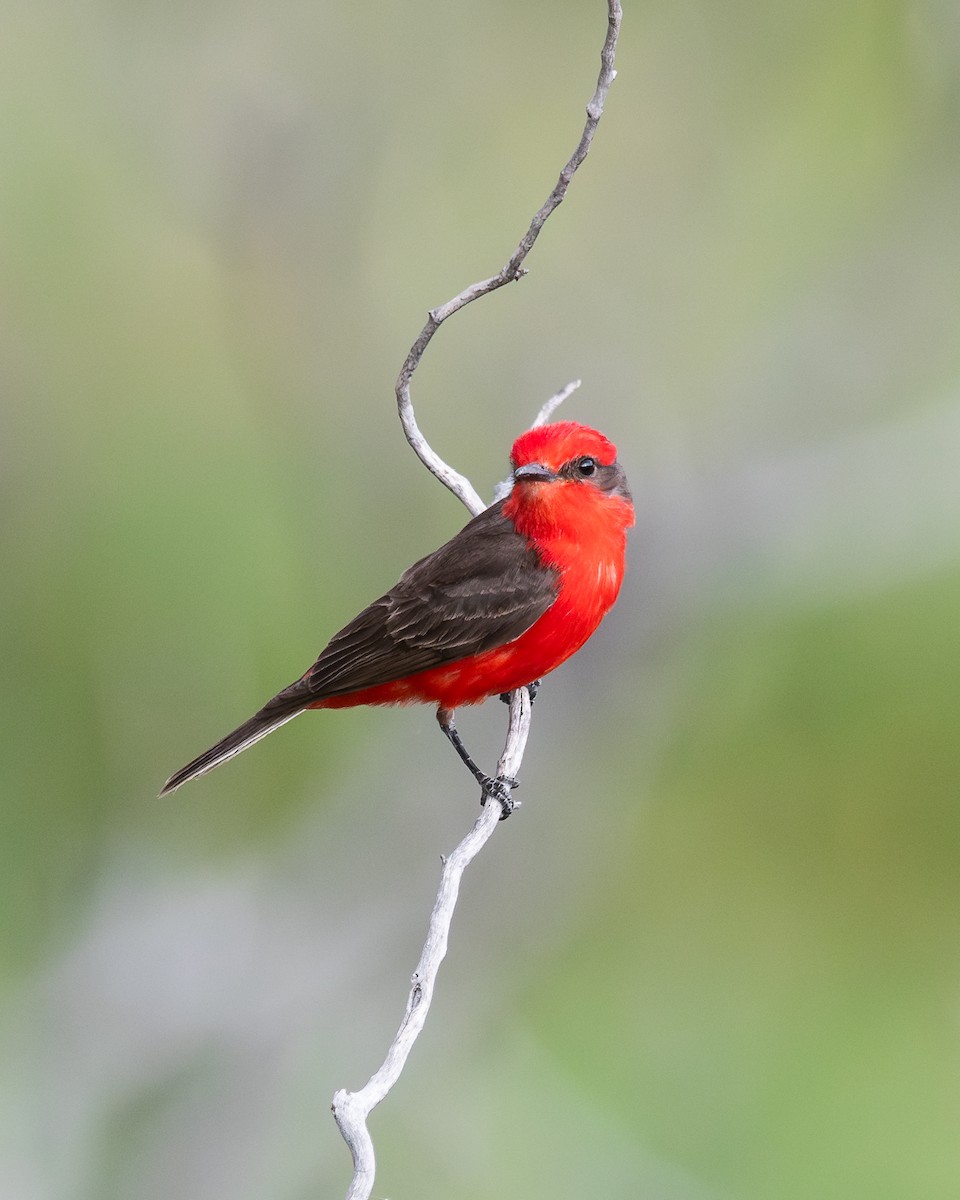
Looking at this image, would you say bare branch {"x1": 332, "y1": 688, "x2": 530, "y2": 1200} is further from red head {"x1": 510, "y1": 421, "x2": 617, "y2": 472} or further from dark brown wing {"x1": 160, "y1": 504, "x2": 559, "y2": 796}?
red head {"x1": 510, "y1": 421, "x2": 617, "y2": 472}

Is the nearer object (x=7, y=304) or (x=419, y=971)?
(x=419, y=971)

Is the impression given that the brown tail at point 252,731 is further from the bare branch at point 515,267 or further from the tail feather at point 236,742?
the bare branch at point 515,267

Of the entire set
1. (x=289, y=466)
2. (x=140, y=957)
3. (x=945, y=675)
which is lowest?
(x=945, y=675)

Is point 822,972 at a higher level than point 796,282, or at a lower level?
lower

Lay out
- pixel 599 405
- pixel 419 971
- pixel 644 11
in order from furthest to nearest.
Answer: pixel 644 11, pixel 599 405, pixel 419 971

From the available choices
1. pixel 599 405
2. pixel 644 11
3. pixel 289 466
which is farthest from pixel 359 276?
pixel 644 11

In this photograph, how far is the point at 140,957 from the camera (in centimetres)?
594

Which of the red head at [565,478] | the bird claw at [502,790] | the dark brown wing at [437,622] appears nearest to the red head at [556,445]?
the red head at [565,478]

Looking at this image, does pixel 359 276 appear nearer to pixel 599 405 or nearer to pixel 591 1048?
pixel 599 405

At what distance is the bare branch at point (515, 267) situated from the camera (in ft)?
7.16

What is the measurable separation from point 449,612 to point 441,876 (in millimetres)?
844

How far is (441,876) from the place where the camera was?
7.44 ft

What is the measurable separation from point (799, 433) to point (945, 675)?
4.23ft

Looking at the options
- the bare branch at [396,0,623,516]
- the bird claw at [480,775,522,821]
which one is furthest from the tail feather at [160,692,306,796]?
the bare branch at [396,0,623,516]
